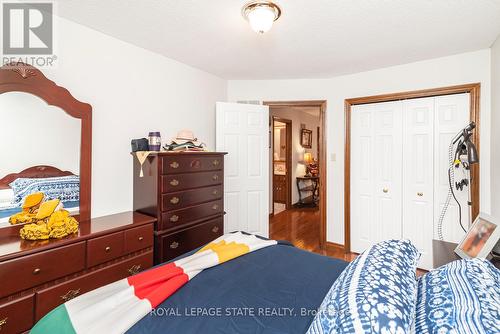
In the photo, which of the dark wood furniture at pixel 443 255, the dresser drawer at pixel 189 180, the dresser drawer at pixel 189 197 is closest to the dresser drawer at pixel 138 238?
the dresser drawer at pixel 189 197

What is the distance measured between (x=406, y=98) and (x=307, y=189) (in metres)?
3.84

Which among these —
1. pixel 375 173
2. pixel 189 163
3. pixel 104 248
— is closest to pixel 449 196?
pixel 375 173

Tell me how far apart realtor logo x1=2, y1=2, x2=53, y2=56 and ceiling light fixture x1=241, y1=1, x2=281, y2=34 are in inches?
58.9

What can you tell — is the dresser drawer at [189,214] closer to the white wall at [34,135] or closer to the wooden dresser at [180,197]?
the wooden dresser at [180,197]

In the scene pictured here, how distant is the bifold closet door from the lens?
3121 mm

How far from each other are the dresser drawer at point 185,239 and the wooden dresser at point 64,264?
0.35ft

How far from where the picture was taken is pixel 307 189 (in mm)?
6570

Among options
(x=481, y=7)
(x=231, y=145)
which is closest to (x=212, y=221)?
(x=231, y=145)

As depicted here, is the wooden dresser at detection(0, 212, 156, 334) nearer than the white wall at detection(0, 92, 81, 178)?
Yes

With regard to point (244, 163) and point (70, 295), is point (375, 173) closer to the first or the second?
point (244, 163)

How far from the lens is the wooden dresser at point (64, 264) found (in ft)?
4.75

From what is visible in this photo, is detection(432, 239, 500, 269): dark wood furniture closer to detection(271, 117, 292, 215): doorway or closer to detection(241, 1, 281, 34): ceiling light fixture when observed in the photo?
detection(241, 1, 281, 34): ceiling light fixture

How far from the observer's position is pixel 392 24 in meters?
2.09

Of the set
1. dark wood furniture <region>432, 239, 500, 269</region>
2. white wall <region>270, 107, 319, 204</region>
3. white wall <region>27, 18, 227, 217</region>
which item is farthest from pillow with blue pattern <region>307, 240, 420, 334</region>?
white wall <region>270, 107, 319, 204</region>
